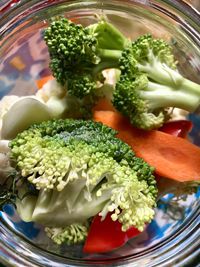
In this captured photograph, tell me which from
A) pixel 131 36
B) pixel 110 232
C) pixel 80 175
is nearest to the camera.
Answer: pixel 80 175

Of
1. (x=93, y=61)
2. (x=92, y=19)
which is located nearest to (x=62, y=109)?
(x=93, y=61)

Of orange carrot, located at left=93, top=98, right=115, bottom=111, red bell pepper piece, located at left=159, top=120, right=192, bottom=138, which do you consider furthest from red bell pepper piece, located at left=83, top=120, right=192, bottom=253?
orange carrot, located at left=93, top=98, right=115, bottom=111

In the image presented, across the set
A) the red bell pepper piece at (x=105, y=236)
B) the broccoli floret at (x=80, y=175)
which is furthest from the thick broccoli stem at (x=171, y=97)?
the red bell pepper piece at (x=105, y=236)

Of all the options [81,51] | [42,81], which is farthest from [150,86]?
[42,81]

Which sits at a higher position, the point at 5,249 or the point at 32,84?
the point at 32,84

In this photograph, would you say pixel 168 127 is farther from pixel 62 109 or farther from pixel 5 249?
pixel 5 249

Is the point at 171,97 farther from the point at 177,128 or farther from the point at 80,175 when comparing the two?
the point at 80,175
